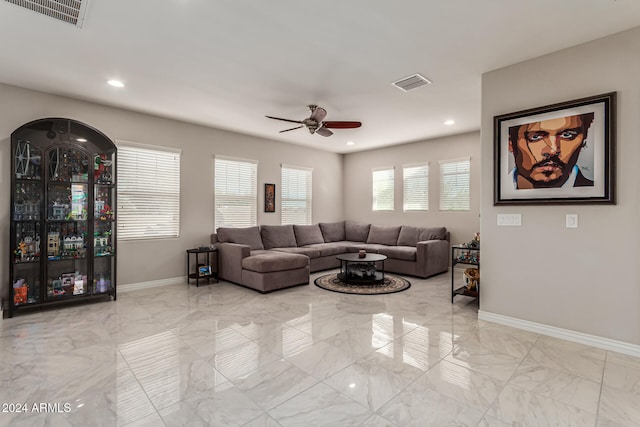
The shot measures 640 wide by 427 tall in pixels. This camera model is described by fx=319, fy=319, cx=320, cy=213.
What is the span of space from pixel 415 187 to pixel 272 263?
383cm

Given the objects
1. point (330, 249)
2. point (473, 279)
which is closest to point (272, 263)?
point (330, 249)

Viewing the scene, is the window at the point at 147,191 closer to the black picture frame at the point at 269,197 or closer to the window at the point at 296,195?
the black picture frame at the point at 269,197

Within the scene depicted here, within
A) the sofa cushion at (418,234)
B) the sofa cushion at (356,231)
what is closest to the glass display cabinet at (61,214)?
the sofa cushion at (356,231)

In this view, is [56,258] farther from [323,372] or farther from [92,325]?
[323,372]

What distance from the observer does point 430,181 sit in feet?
22.1

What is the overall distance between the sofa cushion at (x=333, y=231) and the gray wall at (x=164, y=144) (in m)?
1.20

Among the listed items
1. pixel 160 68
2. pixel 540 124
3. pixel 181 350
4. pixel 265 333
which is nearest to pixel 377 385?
pixel 265 333

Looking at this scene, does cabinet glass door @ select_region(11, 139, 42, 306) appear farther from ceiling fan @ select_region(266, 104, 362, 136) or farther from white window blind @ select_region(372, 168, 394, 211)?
white window blind @ select_region(372, 168, 394, 211)

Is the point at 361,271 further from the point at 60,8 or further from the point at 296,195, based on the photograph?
the point at 60,8

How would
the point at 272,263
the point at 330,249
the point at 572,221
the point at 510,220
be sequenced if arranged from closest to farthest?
the point at 572,221, the point at 510,220, the point at 272,263, the point at 330,249

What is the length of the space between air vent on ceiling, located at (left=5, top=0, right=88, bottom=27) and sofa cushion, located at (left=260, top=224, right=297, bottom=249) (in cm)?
423

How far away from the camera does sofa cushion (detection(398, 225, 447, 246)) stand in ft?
20.5

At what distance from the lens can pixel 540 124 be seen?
3107 mm

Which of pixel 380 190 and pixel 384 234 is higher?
pixel 380 190
